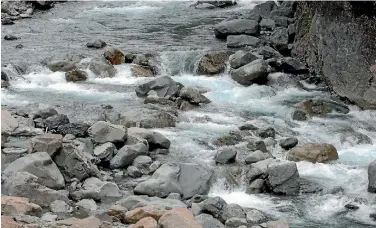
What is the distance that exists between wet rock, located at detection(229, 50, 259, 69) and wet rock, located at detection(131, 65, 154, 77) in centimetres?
204

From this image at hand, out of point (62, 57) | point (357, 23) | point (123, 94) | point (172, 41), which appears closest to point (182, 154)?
point (123, 94)

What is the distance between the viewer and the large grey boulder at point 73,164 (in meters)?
8.59

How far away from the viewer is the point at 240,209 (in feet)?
25.6

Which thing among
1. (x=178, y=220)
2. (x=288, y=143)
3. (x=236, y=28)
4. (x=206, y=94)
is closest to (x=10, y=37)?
(x=236, y=28)

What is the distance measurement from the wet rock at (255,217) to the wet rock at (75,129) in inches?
141

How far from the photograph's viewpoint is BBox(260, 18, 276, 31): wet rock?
1869cm

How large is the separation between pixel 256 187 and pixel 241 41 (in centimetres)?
877

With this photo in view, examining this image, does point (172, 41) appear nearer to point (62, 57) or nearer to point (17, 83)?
point (62, 57)

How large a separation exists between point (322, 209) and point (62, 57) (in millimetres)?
9151

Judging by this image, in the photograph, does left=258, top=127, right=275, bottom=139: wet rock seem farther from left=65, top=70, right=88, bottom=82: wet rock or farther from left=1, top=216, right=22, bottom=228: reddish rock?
left=1, top=216, right=22, bottom=228: reddish rock

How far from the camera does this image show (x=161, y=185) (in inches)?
333

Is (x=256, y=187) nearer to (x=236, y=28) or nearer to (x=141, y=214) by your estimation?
(x=141, y=214)

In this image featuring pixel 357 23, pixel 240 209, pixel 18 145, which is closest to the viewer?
pixel 240 209

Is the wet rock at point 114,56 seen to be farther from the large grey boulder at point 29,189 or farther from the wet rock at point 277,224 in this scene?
the wet rock at point 277,224
